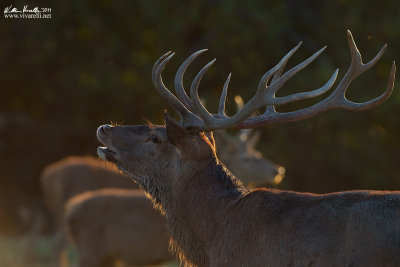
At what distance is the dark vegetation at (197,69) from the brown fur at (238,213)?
8548mm

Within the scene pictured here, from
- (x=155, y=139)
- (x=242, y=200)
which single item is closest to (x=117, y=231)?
(x=155, y=139)

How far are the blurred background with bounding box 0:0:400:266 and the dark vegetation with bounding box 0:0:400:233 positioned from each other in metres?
0.02

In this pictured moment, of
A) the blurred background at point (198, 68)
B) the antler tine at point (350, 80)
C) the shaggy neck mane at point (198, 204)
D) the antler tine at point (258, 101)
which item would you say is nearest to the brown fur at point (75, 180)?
the blurred background at point (198, 68)

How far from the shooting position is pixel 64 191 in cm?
1152

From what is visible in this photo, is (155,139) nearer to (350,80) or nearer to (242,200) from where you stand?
(242,200)

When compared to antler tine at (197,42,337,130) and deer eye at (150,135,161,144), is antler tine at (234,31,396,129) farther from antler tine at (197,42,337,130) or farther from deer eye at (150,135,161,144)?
deer eye at (150,135,161,144)

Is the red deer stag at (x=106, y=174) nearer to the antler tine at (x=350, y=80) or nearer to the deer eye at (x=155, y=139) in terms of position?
the deer eye at (x=155, y=139)

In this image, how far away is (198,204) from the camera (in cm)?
508

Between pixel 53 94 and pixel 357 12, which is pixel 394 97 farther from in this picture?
pixel 53 94

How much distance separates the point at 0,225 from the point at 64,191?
5.63m

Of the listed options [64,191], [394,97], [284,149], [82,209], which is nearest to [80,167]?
[64,191]

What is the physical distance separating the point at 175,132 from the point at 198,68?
979cm

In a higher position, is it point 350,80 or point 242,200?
point 350,80

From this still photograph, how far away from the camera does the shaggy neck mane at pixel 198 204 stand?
5016 millimetres
